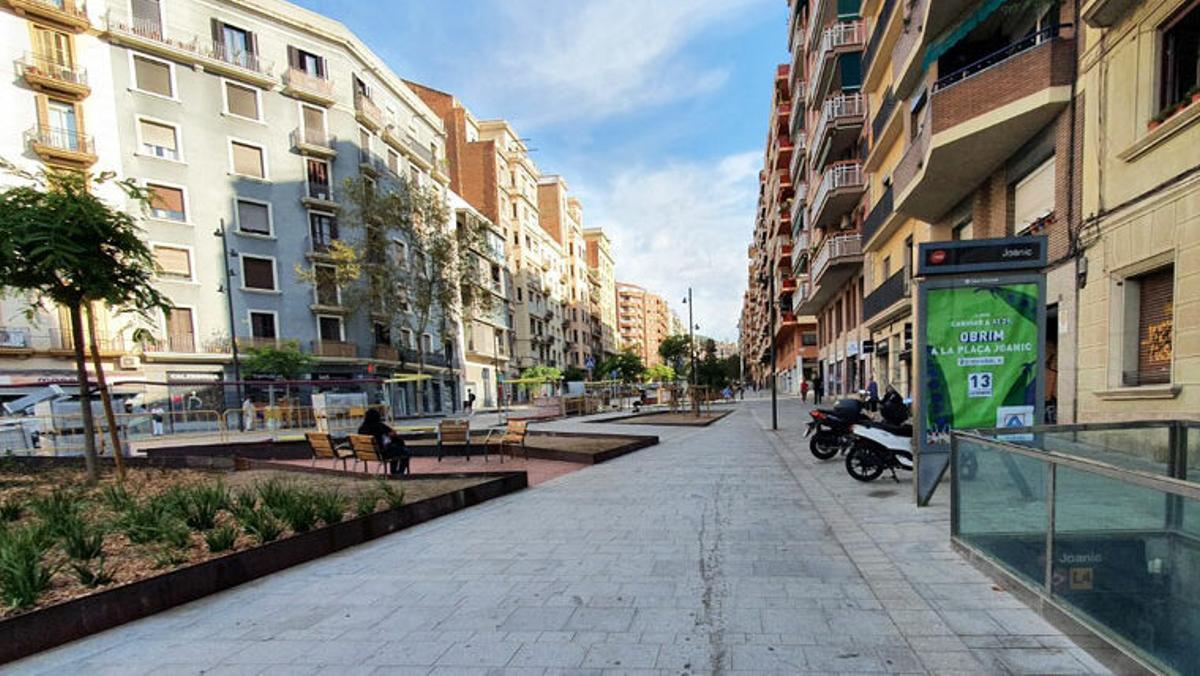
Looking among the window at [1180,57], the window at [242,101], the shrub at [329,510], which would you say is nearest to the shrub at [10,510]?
the shrub at [329,510]

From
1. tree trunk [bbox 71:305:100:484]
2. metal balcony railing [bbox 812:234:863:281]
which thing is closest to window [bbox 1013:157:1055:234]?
metal balcony railing [bbox 812:234:863:281]

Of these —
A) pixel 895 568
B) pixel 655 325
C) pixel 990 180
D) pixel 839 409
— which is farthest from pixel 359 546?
pixel 655 325

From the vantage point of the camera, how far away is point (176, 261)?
28516 millimetres

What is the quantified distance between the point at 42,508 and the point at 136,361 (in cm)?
2825

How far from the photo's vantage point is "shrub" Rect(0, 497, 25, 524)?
19.0ft

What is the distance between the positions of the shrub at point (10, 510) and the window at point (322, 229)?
3054cm

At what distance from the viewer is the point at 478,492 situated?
709 centimetres

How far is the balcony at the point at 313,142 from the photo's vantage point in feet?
107

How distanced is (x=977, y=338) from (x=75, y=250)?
37.5ft

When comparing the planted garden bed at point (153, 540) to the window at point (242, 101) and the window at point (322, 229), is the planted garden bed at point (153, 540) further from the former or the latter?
the window at point (242, 101)

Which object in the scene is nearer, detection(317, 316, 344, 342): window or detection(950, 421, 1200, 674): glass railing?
detection(950, 421, 1200, 674): glass railing

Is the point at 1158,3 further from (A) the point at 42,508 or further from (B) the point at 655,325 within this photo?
(B) the point at 655,325

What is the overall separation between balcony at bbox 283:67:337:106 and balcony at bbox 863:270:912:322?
113 feet

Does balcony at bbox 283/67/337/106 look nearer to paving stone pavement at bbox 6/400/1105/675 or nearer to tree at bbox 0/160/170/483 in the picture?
tree at bbox 0/160/170/483
